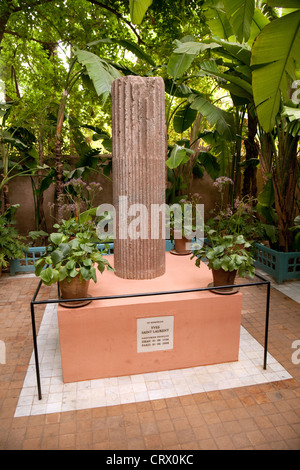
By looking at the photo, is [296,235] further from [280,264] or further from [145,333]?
[145,333]

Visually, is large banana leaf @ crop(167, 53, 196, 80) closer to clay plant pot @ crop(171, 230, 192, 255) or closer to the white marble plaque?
clay plant pot @ crop(171, 230, 192, 255)

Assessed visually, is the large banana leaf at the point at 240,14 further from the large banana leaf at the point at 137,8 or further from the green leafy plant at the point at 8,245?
the green leafy plant at the point at 8,245

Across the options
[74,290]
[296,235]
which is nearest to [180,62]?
[296,235]

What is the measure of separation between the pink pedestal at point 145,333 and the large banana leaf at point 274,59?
75.1 inches

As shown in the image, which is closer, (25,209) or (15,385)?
(15,385)

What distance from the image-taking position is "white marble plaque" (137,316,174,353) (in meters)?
3.12

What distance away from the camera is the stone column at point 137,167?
3322 mm

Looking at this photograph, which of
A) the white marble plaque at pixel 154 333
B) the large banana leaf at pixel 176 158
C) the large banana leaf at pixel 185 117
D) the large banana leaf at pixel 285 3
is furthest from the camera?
the large banana leaf at pixel 185 117

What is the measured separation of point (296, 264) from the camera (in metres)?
5.47

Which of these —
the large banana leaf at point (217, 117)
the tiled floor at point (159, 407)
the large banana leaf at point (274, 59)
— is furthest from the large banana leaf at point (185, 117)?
the tiled floor at point (159, 407)

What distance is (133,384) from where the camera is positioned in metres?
3.07
